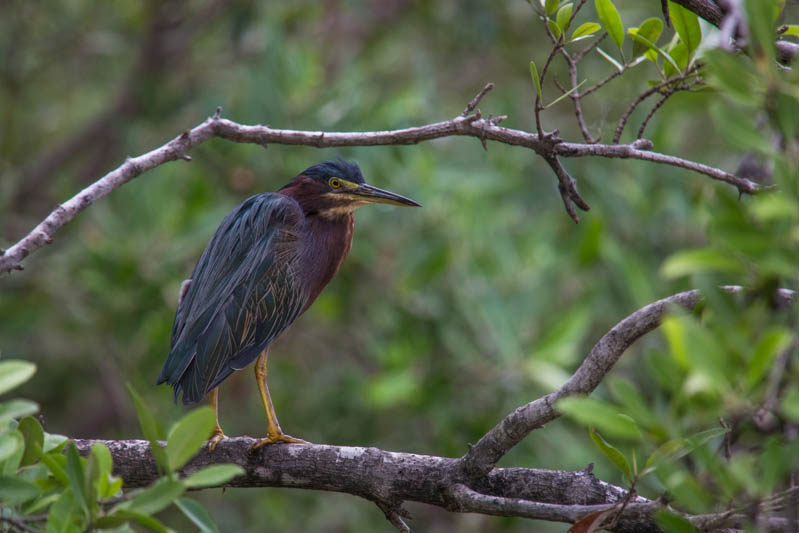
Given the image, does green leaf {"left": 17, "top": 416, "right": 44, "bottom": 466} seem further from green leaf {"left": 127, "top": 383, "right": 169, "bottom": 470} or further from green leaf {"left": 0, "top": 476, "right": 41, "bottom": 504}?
green leaf {"left": 127, "top": 383, "right": 169, "bottom": 470}

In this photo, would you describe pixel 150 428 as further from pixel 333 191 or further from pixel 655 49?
pixel 333 191

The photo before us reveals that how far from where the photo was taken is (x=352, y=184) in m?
4.34

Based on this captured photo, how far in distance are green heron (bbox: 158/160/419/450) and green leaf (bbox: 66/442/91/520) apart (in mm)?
1674

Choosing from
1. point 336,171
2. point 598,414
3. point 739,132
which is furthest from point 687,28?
point 336,171

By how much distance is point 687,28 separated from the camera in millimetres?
2430

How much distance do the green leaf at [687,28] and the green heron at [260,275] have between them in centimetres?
179

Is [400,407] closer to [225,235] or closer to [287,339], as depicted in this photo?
[287,339]

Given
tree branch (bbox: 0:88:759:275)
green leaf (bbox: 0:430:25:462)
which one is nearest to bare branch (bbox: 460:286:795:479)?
tree branch (bbox: 0:88:759:275)

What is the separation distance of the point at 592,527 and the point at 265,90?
453 centimetres

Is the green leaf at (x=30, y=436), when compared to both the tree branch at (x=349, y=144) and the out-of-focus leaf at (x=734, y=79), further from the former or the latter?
the out-of-focus leaf at (x=734, y=79)

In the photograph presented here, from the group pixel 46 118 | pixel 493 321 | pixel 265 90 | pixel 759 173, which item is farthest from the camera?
pixel 46 118

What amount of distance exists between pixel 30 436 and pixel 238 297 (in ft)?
5.60

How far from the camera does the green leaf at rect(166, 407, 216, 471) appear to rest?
1.77 metres

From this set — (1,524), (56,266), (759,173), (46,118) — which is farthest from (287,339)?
(1,524)
